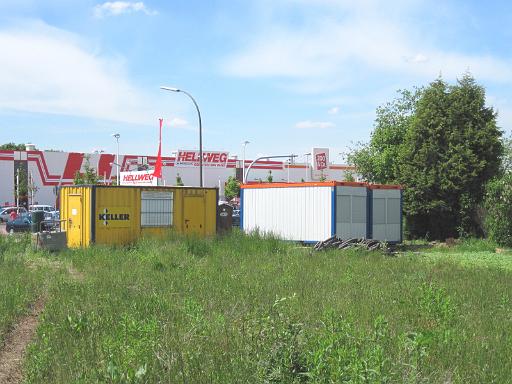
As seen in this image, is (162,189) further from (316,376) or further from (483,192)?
(316,376)

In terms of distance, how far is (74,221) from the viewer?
72.4 feet

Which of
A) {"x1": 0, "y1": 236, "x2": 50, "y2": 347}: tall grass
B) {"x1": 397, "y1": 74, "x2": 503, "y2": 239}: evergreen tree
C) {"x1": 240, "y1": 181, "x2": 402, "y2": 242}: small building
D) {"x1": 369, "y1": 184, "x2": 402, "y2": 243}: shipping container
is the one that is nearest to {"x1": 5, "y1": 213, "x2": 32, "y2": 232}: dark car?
{"x1": 240, "y1": 181, "x2": 402, "y2": 242}: small building

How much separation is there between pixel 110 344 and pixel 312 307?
11.1ft

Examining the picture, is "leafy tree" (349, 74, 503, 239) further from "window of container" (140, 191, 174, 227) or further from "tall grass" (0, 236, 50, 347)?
"tall grass" (0, 236, 50, 347)

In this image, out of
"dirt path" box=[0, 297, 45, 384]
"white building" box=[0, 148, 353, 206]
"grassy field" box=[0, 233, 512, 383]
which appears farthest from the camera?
"white building" box=[0, 148, 353, 206]

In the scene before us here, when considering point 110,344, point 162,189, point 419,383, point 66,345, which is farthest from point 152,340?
point 162,189

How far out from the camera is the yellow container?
21.5 meters

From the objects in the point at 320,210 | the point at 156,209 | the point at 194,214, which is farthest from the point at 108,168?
the point at 320,210

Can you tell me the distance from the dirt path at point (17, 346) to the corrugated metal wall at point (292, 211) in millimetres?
15150

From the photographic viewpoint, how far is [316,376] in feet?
16.6

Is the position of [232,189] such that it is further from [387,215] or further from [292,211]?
[292,211]

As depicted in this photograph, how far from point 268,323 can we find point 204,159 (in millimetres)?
65257

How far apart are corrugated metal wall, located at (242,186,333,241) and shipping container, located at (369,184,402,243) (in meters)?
2.72

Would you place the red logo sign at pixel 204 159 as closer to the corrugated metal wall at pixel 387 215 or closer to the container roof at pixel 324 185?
the container roof at pixel 324 185
